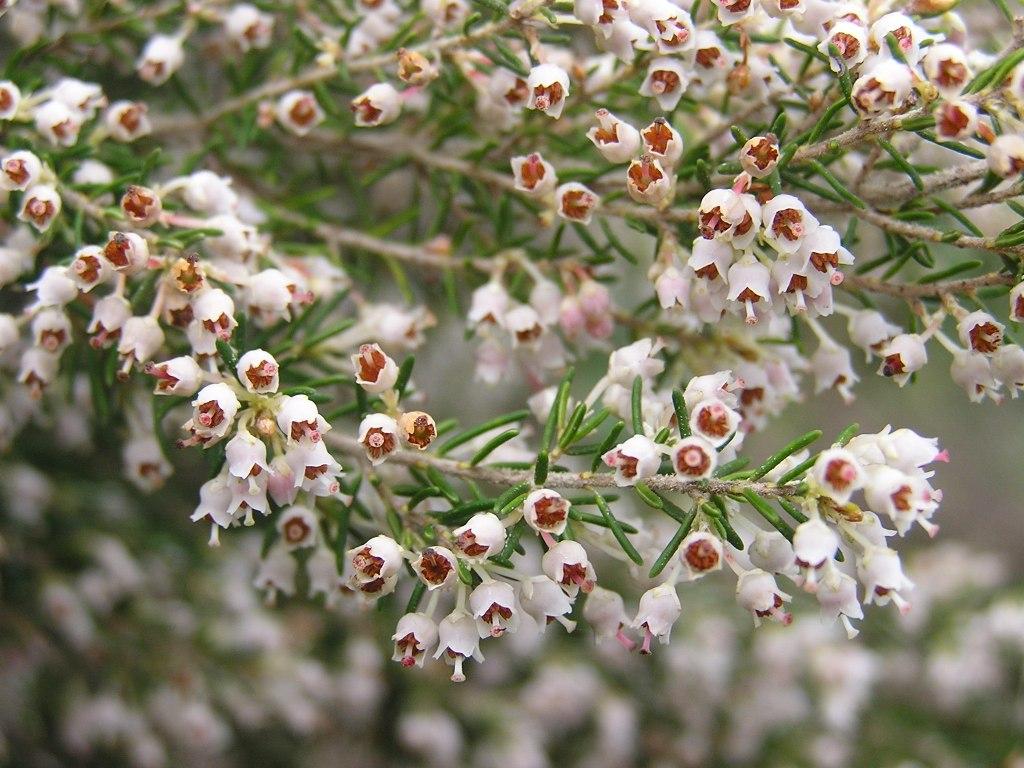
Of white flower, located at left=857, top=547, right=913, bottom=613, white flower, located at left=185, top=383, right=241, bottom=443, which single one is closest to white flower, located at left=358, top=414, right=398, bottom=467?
white flower, located at left=185, top=383, right=241, bottom=443

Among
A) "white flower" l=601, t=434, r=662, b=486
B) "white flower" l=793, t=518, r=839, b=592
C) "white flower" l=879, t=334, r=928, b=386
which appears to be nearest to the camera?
"white flower" l=793, t=518, r=839, b=592

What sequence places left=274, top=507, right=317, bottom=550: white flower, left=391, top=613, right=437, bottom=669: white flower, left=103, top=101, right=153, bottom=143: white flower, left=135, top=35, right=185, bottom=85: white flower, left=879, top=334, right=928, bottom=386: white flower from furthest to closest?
left=135, top=35, right=185, bottom=85: white flower → left=103, top=101, right=153, bottom=143: white flower → left=274, top=507, right=317, bottom=550: white flower → left=879, top=334, right=928, bottom=386: white flower → left=391, top=613, right=437, bottom=669: white flower

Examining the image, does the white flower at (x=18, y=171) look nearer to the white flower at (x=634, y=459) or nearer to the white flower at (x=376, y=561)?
the white flower at (x=376, y=561)

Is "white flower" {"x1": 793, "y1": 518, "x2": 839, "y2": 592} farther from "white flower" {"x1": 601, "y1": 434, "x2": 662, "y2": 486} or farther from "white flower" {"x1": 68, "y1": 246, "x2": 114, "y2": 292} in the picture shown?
"white flower" {"x1": 68, "y1": 246, "x2": 114, "y2": 292}

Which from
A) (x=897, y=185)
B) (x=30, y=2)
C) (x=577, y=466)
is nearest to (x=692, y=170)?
(x=897, y=185)

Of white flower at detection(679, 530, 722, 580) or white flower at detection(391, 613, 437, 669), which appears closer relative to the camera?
white flower at detection(679, 530, 722, 580)

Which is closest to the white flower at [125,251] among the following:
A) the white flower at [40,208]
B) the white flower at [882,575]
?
the white flower at [40,208]

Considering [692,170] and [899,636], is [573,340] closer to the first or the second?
[692,170]
